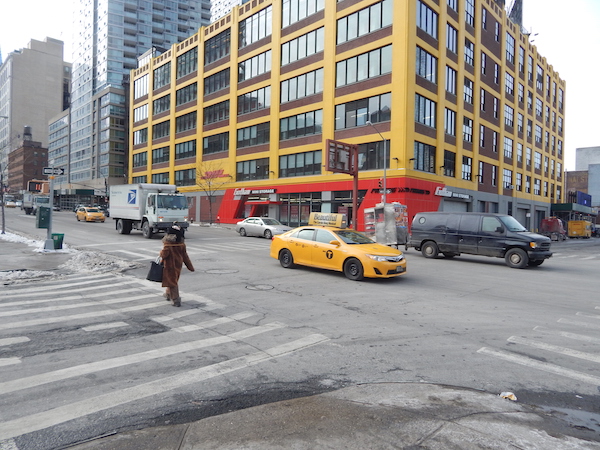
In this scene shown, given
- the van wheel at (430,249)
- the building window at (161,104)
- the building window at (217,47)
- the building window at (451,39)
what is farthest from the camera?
the building window at (161,104)

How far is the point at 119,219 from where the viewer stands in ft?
84.4

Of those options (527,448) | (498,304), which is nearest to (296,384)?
(527,448)

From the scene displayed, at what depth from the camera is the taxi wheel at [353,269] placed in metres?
10.7

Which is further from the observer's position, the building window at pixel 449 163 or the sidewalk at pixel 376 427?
the building window at pixel 449 163

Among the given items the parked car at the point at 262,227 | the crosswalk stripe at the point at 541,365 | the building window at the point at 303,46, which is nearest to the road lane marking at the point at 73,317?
the crosswalk stripe at the point at 541,365

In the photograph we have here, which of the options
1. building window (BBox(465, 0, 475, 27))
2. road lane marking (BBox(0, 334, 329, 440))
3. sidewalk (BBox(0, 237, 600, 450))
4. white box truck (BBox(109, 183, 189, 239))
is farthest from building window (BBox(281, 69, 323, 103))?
sidewalk (BBox(0, 237, 600, 450))

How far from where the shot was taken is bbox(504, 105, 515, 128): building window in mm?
47256

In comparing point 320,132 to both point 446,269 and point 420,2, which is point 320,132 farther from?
point 446,269

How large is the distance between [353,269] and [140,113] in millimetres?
64551

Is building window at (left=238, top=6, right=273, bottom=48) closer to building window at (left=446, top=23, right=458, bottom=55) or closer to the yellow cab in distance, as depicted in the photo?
building window at (left=446, top=23, right=458, bottom=55)

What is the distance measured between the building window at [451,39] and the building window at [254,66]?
1767 cm

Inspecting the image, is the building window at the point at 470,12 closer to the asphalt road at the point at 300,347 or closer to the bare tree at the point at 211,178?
the bare tree at the point at 211,178

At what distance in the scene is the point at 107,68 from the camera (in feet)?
290

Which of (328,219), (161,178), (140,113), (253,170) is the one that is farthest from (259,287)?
(140,113)
